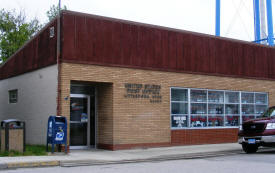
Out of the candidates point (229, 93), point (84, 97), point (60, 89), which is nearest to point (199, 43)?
point (229, 93)

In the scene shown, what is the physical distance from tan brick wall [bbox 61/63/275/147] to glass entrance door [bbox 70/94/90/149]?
1.85 ft

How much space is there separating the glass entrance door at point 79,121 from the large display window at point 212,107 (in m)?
3.84

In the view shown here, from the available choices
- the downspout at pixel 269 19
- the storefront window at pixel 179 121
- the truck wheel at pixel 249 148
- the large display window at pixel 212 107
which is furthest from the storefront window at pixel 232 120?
the downspout at pixel 269 19

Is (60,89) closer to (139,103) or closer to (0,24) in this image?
(139,103)

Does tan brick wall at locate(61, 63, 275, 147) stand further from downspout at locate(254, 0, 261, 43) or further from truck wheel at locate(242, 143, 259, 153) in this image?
downspout at locate(254, 0, 261, 43)

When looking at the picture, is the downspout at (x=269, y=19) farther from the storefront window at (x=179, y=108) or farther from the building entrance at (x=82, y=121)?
the building entrance at (x=82, y=121)

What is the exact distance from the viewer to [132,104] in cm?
1658

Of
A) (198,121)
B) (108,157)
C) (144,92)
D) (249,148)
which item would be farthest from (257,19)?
(108,157)

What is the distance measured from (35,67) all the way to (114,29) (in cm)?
382

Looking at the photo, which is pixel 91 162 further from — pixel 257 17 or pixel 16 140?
pixel 257 17

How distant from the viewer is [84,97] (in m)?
16.5

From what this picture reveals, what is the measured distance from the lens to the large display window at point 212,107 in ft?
60.1

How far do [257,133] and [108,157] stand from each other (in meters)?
5.51

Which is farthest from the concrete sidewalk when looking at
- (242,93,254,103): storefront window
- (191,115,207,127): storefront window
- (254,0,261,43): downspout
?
(254,0,261,43): downspout
